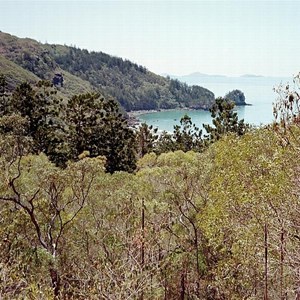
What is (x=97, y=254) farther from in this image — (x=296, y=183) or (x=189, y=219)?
(x=296, y=183)

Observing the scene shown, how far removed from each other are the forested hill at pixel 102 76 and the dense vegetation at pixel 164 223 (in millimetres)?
98425

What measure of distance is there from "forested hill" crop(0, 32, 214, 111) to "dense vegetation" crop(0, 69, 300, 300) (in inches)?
3875

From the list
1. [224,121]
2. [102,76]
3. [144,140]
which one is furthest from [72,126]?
[102,76]

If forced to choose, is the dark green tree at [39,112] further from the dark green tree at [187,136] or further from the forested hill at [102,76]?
the forested hill at [102,76]

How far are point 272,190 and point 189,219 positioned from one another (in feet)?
12.3

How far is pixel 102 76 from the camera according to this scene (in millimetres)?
139875

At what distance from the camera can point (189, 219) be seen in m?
12.1

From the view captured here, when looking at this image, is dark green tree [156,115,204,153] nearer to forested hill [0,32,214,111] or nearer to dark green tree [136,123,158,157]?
dark green tree [136,123,158,157]

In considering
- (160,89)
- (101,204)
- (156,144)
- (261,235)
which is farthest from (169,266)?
(160,89)

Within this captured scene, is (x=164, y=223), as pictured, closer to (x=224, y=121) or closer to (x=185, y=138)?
(x=224, y=121)

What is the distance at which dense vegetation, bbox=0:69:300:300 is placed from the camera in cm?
890

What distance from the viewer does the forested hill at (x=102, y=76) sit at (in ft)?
371

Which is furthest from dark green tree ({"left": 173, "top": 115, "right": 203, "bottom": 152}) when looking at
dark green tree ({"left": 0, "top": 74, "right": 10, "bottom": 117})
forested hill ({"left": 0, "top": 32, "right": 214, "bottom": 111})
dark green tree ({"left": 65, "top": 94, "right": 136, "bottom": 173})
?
forested hill ({"left": 0, "top": 32, "right": 214, "bottom": 111})

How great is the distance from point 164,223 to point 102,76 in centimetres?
13129
